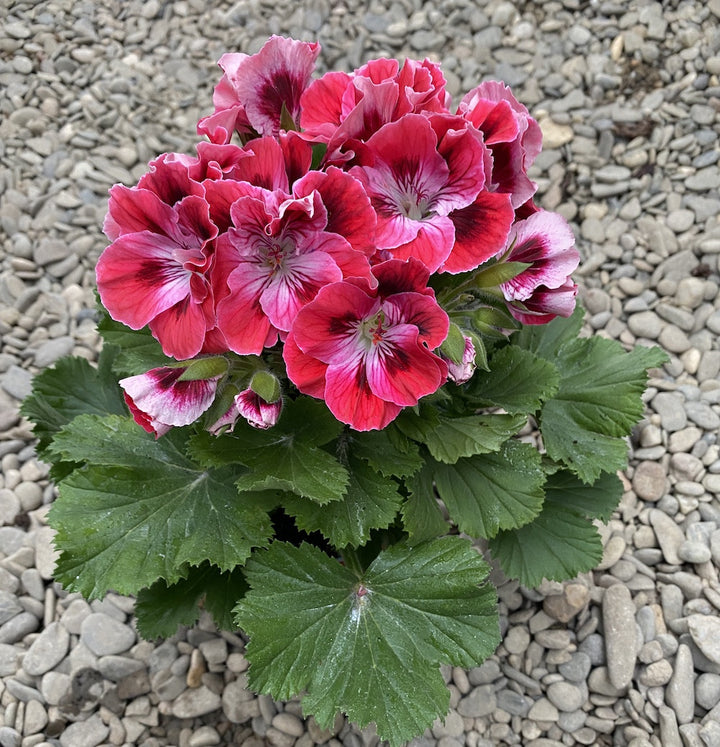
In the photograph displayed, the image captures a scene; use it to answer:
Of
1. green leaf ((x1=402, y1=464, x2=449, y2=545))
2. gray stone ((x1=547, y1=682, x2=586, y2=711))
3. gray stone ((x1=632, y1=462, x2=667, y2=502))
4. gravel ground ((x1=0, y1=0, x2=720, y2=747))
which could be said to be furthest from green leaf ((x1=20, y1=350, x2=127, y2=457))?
gray stone ((x1=632, y1=462, x2=667, y2=502))

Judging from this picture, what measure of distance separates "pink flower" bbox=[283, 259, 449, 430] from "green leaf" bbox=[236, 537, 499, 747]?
51cm

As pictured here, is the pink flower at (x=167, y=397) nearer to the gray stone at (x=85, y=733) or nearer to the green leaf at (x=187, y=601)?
the green leaf at (x=187, y=601)

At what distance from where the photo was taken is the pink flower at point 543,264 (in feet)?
5.04

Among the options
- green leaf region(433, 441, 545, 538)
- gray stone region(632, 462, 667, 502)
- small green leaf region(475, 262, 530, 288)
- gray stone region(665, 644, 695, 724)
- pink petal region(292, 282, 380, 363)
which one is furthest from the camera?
gray stone region(632, 462, 667, 502)

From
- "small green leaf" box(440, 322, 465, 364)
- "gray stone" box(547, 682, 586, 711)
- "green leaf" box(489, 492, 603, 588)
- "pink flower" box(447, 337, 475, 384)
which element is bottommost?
"gray stone" box(547, 682, 586, 711)

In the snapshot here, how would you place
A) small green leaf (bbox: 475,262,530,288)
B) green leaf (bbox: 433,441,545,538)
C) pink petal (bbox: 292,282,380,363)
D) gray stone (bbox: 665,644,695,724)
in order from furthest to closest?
gray stone (bbox: 665,644,695,724)
green leaf (bbox: 433,441,545,538)
small green leaf (bbox: 475,262,530,288)
pink petal (bbox: 292,282,380,363)

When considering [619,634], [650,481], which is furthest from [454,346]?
[650,481]

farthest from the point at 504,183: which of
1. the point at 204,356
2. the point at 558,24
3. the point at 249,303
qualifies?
the point at 558,24

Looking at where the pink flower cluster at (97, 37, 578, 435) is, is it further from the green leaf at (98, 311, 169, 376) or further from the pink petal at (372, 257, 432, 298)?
the green leaf at (98, 311, 169, 376)

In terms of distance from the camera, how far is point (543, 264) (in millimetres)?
1559

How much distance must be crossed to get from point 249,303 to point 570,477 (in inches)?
41.9

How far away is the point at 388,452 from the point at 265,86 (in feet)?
2.65

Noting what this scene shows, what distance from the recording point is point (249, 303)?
4.50ft

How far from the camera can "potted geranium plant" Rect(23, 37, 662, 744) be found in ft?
4.48
